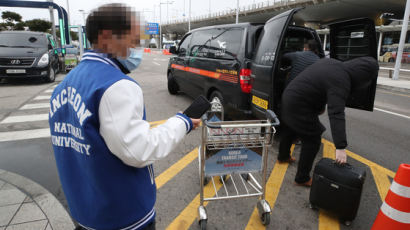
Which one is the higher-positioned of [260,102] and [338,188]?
[260,102]

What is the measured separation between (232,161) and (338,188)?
1065 millimetres

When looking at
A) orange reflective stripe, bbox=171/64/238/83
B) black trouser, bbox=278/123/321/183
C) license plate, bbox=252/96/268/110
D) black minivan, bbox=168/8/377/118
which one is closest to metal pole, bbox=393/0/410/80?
black minivan, bbox=168/8/377/118

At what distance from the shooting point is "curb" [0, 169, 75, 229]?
2.53 metres

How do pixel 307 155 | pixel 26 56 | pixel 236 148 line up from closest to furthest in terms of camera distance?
pixel 236 148 < pixel 307 155 < pixel 26 56

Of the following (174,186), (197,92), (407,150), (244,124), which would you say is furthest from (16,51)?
(407,150)

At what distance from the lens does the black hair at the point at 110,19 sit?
Result: 1.19 m

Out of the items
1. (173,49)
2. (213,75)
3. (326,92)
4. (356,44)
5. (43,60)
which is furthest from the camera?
(43,60)

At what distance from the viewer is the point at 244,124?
2266 mm

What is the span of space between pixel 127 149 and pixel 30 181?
9.59 feet

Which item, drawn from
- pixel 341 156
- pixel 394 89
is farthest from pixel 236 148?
pixel 394 89

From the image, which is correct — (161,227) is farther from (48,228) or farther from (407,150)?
(407,150)

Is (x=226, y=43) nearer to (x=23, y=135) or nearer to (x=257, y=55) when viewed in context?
(x=257, y=55)

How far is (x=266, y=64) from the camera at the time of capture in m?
3.97

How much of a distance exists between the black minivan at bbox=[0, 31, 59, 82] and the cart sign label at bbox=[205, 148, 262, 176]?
994 cm
